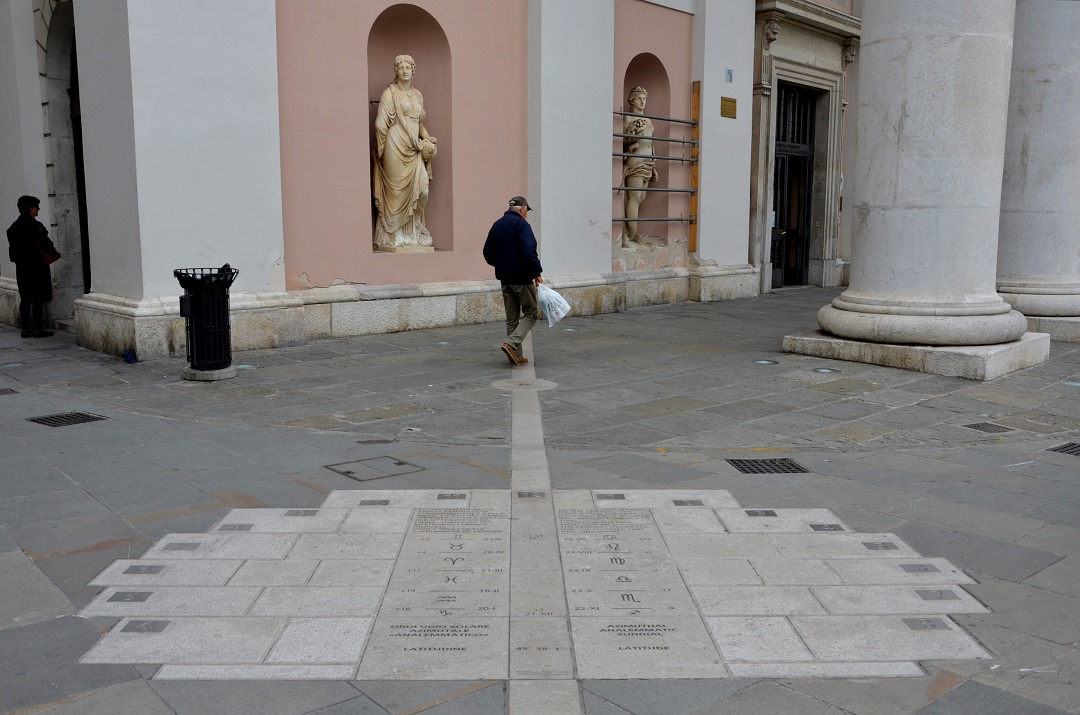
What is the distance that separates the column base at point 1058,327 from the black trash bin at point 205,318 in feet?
30.6

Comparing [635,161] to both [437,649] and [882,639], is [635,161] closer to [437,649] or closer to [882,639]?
[882,639]

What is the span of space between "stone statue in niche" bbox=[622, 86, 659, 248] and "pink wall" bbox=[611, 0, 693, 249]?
212mm

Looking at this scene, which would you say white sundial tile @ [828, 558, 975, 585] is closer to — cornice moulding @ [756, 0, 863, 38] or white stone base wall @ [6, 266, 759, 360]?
white stone base wall @ [6, 266, 759, 360]

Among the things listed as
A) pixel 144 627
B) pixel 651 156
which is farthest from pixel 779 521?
pixel 651 156

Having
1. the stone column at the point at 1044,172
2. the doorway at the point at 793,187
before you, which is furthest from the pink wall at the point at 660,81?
the stone column at the point at 1044,172

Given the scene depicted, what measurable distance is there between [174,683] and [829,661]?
2.13 meters

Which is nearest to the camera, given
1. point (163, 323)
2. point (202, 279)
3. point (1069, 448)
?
point (1069, 448)

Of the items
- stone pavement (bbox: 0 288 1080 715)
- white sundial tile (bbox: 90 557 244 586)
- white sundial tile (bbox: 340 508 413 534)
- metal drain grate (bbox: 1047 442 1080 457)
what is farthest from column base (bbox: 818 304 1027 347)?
white sundial tile (bbox: 90 557 244 586)

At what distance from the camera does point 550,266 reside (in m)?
13.5

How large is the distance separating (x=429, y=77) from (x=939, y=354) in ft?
24.0

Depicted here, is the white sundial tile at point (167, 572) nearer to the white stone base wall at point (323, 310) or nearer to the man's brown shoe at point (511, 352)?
the man's brown shoe at point (511, 352)

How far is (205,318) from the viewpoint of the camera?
841 cm

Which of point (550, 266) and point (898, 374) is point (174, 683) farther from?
point (550, 266)

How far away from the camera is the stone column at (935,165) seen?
29.4 feet
